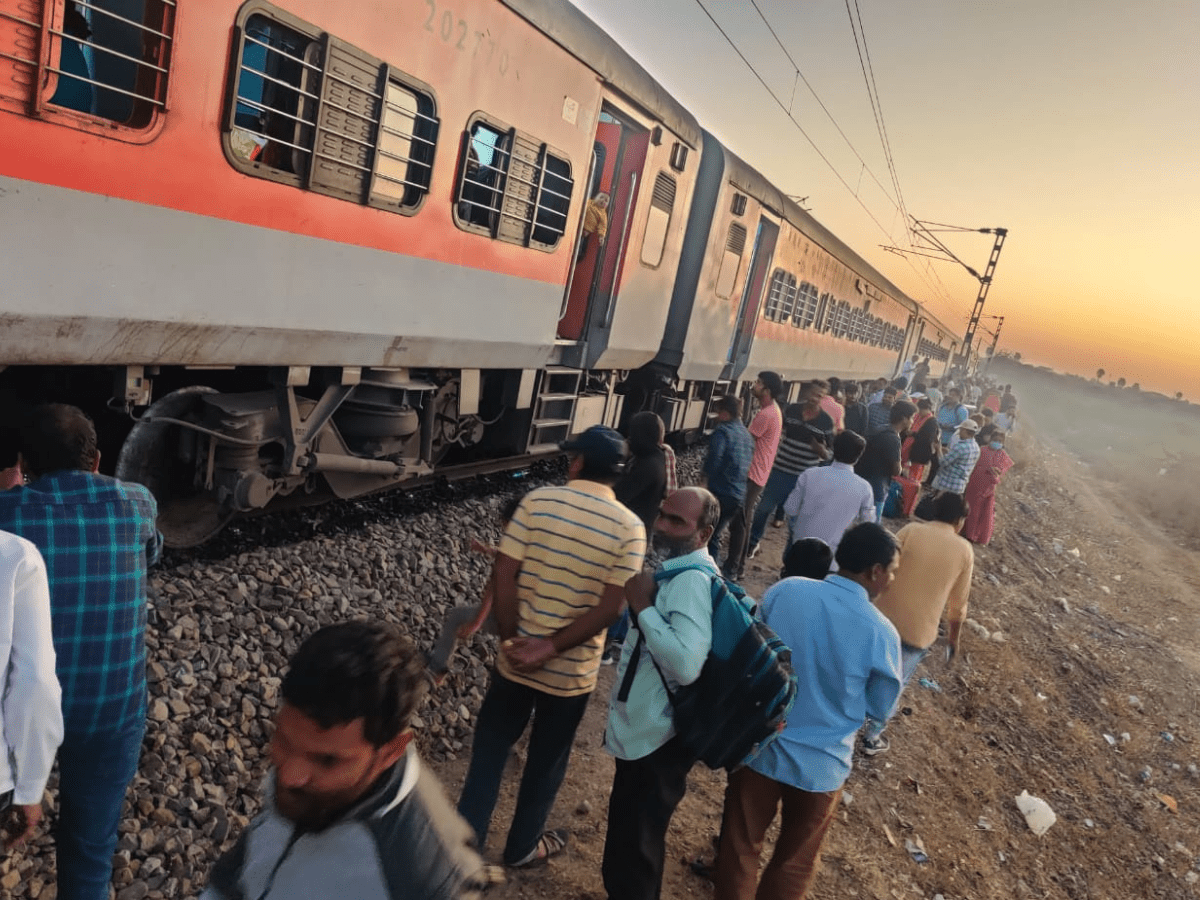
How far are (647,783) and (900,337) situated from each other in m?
29.8

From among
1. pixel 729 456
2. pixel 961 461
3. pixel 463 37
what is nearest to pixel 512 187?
pixel 463 37

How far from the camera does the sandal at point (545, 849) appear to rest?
3426mm

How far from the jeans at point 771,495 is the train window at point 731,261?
13.0ft

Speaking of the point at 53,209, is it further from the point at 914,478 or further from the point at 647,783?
the point at 914,478

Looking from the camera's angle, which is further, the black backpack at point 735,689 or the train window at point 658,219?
the train window at point 658,219

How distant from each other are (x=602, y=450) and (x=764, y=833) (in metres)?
1.66

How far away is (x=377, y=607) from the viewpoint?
4.76 metres

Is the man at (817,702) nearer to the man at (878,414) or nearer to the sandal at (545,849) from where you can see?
the sandal at (545,849)

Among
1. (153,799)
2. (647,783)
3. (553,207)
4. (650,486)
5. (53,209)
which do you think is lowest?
(153,799)

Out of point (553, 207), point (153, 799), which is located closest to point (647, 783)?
point (153, 799)

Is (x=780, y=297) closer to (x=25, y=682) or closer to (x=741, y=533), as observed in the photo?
(x=741, y=533)

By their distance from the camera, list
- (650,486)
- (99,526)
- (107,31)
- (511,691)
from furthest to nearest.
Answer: (650,486) < (107,31) < (511,691) < (99,526)

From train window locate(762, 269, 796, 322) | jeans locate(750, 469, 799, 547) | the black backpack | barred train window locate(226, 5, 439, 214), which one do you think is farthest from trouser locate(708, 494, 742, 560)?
train window locate(762, 269, 796, 322)

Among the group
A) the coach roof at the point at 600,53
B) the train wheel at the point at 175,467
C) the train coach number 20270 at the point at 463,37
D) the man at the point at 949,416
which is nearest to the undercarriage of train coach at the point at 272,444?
the train wheel at the point at 175,467
